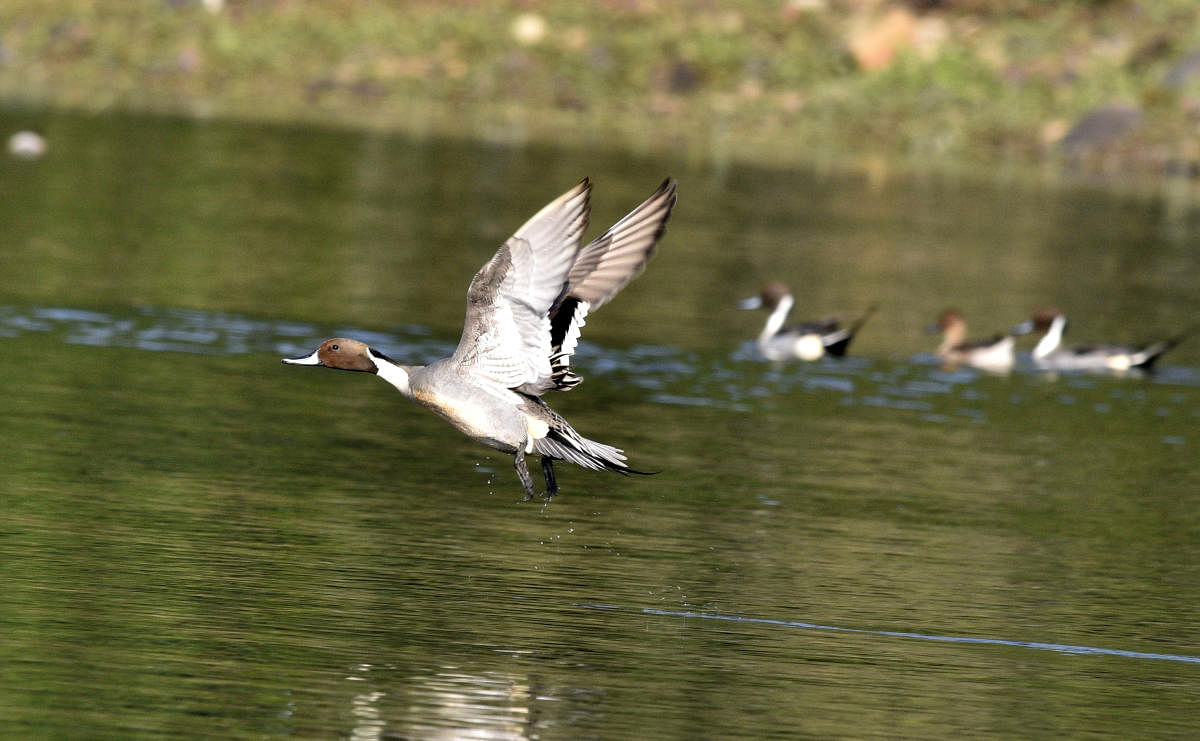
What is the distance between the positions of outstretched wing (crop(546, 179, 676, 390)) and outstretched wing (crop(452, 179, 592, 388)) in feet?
1.54

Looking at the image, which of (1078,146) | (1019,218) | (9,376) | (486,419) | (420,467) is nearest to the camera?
(486,419)

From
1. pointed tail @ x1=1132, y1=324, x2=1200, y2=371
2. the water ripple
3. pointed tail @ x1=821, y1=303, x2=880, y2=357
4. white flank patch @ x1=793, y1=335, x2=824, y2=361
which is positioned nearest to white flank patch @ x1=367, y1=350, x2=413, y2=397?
the water ripple

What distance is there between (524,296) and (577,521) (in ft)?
9.33

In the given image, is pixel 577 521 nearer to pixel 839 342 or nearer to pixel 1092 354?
pixel 839 342

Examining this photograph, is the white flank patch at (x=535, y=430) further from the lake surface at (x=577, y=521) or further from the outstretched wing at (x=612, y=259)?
the lake surface at (x=577, y=521)

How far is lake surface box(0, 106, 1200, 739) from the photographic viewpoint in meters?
9.41

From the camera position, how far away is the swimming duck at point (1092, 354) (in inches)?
907

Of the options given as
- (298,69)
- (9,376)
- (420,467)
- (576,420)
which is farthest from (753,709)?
(298,69)

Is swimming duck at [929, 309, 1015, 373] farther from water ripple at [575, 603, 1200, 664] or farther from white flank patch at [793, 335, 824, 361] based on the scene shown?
water ripple at [575, 603, 1200, 664]

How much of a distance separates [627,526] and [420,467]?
2.15 metres

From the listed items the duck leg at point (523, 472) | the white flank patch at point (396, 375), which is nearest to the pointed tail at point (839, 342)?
the duck leg at point (523, 472)

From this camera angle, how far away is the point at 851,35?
6662cm

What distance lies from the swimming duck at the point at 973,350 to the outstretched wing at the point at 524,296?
11898 mm

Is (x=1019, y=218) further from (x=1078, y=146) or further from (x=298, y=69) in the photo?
(x=298, y=69)
